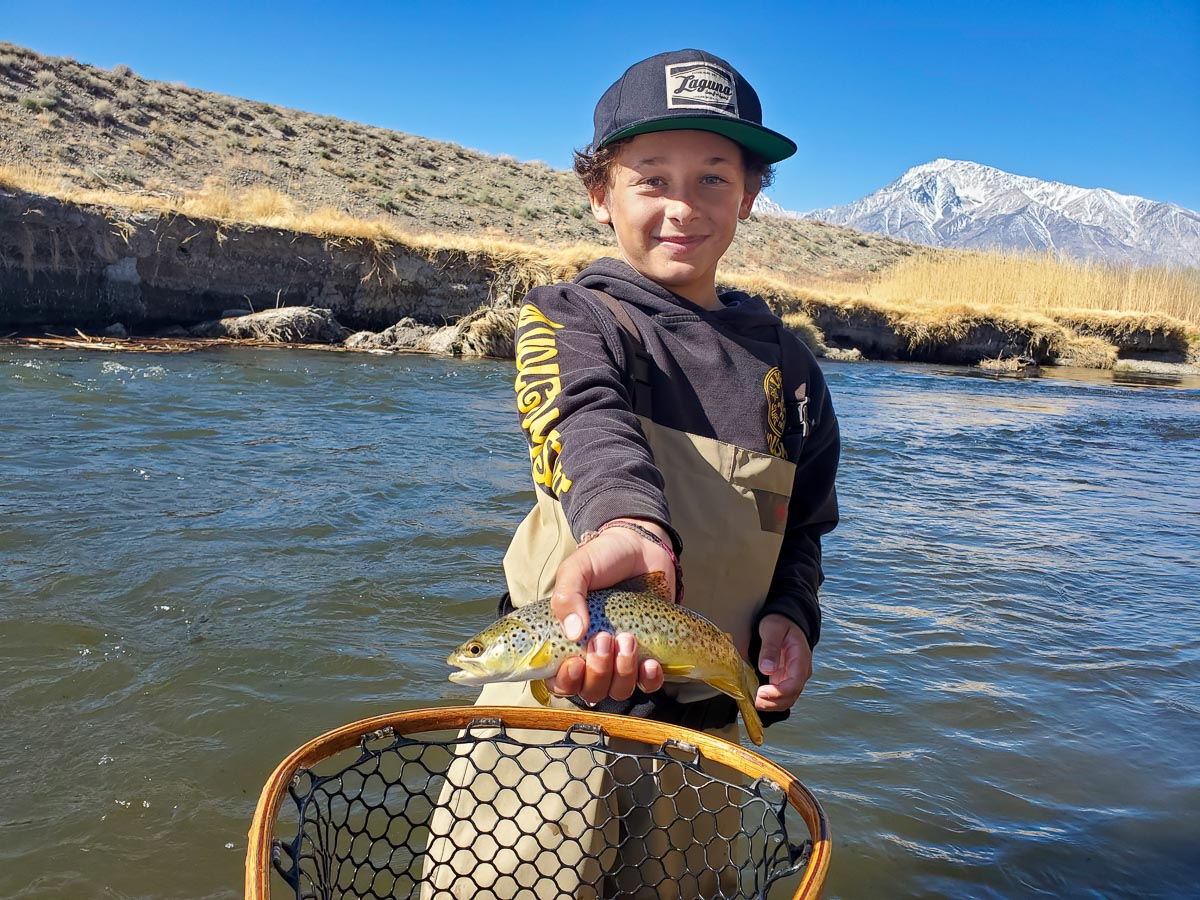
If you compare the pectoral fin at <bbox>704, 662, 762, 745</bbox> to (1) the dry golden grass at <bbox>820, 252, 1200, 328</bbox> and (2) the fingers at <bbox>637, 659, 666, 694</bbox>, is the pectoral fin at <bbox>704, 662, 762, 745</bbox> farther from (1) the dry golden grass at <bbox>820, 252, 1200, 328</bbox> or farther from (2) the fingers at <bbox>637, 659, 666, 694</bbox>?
(1) the dry golden grass at <bbox>820, 252, 1200, 328</bbox>

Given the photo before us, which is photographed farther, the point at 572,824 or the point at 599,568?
the point at 572,824

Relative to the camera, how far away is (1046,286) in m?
31.3

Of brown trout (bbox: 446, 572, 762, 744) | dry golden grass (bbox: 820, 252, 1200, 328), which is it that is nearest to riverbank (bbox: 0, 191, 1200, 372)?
dry golden grass (bbox: 820, 252, 1200, 328)

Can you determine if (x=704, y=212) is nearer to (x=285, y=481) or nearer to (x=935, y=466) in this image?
(x=285, y=481)

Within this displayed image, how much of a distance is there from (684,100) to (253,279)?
17.7 m

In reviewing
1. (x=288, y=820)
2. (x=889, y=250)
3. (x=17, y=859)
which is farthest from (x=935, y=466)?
(x=889, y=250)

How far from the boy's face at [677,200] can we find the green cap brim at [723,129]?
0.04m

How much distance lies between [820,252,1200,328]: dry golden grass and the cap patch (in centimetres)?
3064

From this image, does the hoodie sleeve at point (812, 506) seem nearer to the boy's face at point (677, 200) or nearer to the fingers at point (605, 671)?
the boy's face at point (677, 200)

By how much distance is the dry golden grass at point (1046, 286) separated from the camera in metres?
31.0

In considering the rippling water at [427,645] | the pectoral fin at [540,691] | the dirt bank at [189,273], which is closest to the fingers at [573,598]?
the pectoral fin at [540,691]

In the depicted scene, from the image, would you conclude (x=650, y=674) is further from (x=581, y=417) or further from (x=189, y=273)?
(x=189, y=273)

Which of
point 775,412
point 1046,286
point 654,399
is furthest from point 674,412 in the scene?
point 1046,286

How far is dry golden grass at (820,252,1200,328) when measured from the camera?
3100cm
